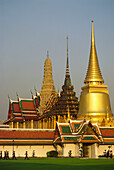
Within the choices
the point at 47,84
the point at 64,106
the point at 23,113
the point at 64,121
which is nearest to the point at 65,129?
the point at 64,121

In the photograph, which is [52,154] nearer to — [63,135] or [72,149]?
[72,149]

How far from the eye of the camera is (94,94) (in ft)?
241

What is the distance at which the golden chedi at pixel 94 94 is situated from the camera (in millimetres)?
72125

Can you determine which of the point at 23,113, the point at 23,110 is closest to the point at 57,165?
the point at 23,113

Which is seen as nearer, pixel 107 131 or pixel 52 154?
pixel 52 154

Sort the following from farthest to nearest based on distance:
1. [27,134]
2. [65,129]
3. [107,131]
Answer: [107,131], [27,134], [65,129]

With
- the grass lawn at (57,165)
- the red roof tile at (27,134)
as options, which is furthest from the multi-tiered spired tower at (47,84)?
the grass lawn at (57,165)

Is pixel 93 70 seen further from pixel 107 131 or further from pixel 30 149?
pixel 30 149

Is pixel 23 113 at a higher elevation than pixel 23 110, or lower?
lower

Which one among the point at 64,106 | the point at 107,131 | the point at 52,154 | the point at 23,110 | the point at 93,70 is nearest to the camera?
the point at 52,154

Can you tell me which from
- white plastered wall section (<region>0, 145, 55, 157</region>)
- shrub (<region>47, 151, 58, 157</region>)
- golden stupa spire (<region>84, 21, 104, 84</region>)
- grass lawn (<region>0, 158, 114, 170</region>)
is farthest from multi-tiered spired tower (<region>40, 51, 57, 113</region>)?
grass lawn (<region>0, 158, 114, 170</region>)

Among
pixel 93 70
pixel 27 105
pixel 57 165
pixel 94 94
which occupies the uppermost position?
pixel 93 70

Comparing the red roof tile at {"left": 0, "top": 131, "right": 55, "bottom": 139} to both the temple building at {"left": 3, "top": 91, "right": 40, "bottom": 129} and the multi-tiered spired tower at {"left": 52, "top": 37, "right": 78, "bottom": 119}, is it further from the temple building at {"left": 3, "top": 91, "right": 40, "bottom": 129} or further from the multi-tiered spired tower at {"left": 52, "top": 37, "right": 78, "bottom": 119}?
the temple building at {"left": 3, "top": 91, "right": 40, "bottom": 129}

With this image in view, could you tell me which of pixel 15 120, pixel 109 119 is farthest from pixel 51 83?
pixel 109 119
